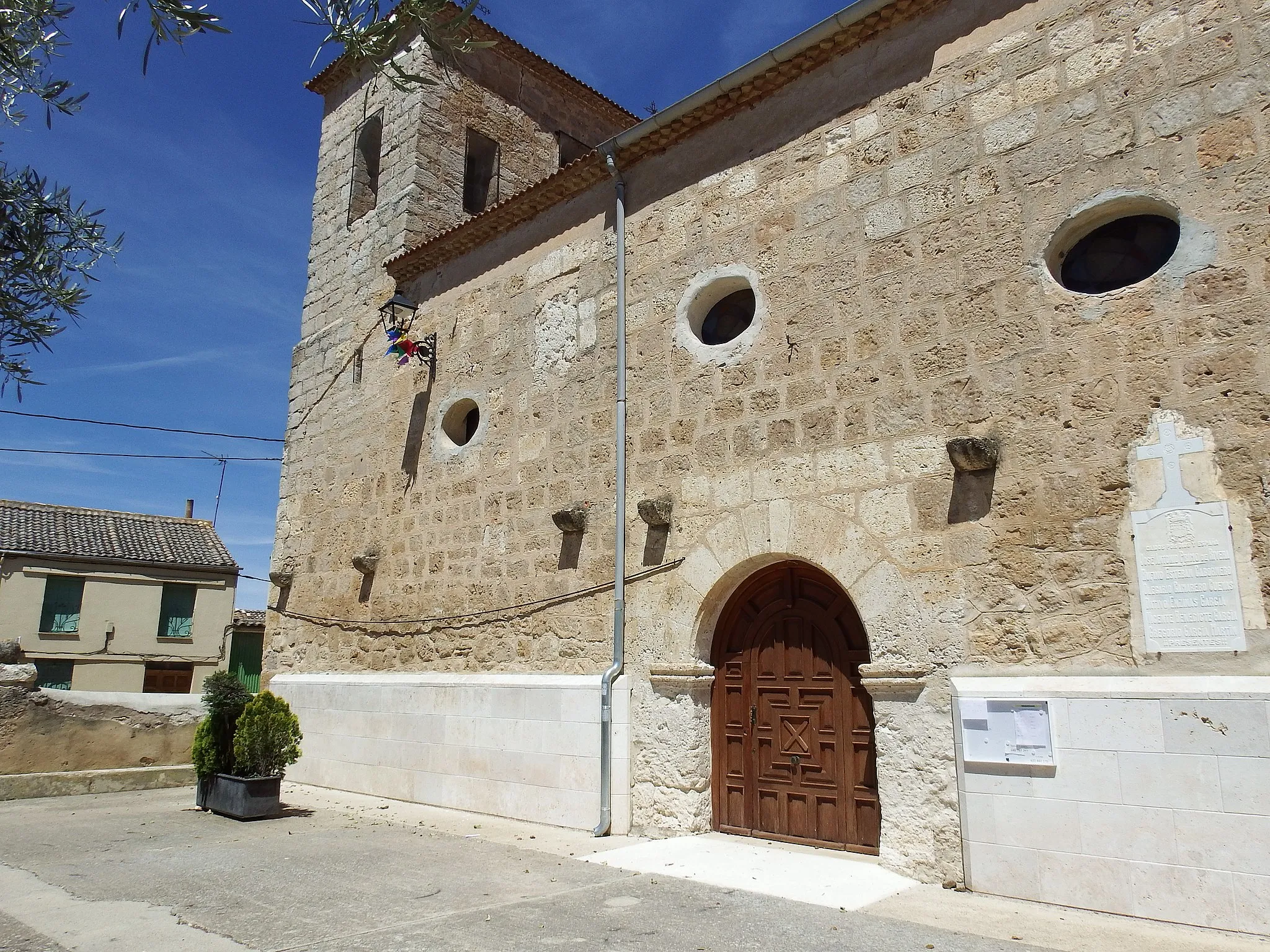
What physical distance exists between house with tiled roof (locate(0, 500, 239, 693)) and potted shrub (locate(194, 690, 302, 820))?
16186mm

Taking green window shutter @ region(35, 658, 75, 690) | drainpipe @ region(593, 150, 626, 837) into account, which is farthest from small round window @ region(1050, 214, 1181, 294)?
green window shutter @ region(35, 658, 75, 690)

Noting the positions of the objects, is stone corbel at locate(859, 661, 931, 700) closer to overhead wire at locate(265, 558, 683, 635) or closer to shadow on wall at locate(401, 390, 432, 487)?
overhead wire at locate(265, 558, 683, 635)

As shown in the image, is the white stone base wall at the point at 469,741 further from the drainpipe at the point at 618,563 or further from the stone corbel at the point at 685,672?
the stone corbel at the point at 685,672

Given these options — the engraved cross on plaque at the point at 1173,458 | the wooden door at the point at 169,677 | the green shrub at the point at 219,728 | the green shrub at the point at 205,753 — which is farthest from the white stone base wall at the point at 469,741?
the wooden door at the point at 169,677

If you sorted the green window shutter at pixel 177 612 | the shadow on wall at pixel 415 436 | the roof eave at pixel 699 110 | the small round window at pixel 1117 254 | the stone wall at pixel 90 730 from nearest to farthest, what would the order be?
the small round window at pixel 1117 254, the roof eave at pixel 699 110, the stone wall at pixel 90 730, the shadow on wall at pixel 415 436, the green window shutter at pixel 177 612

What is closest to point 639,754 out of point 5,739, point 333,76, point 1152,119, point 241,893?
point 241,893

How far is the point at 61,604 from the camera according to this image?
72.3 ft

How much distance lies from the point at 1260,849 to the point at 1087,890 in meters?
0.77

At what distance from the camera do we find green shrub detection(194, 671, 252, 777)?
7.61 meters

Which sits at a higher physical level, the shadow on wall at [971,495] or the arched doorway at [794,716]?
the shadow on wall at [971,495]

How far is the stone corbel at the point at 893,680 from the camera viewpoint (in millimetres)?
5039

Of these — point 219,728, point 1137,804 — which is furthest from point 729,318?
point 219,728

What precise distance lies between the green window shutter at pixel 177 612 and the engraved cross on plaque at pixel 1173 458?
24.6 meters

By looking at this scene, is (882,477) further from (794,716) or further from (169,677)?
(169,677)
